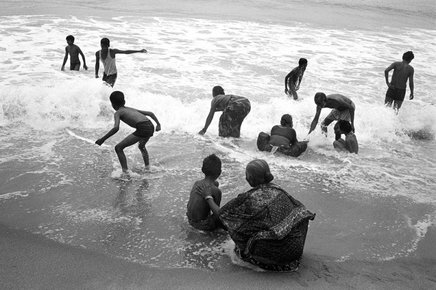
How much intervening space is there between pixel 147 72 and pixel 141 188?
7.41m

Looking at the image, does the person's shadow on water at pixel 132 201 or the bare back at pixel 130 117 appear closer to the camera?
the person's shadow on water at pixel 132 201

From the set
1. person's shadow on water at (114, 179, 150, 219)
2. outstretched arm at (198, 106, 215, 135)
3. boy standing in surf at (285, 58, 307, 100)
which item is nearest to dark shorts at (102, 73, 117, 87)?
outstretched arm at (198, 106, 215, 135)

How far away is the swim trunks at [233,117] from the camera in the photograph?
25.8 ft

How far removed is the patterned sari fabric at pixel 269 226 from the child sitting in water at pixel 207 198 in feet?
1.69

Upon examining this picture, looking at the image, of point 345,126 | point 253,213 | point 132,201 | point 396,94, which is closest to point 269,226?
point 253,213

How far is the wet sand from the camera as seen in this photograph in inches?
147

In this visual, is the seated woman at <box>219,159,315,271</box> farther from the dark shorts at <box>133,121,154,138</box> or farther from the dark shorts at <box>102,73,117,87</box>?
the dark shorts at <box>102,73,117,87</box>

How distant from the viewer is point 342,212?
534cm

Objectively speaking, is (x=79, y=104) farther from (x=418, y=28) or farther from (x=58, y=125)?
(x=418, y=28)

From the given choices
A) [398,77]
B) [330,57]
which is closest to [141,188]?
[398,77]

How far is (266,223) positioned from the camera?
386 centimetres

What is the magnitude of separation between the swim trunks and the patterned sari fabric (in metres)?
4.00

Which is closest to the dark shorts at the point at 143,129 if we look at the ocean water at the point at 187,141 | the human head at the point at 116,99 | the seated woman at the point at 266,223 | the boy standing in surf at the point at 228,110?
the human head at the point at 116,99

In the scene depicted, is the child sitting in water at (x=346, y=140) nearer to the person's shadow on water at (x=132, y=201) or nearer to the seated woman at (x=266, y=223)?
the person's shadow on water at (x=132, y=201)
